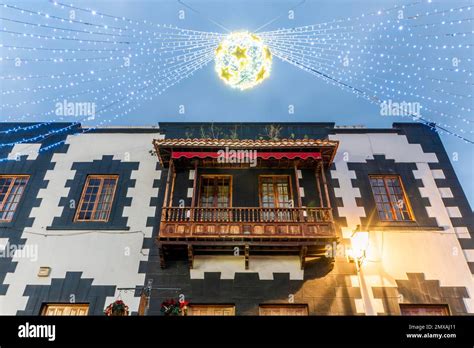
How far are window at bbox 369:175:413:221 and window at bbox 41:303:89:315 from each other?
8.85 m

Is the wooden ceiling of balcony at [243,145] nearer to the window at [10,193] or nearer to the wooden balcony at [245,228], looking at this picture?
the wooden balcony at [245,228]

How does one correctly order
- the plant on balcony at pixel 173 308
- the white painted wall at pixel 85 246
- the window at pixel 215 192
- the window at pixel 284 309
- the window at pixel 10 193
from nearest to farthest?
the plant on balcony at pixel 173 308
the window at pixel 284 309
the white painted wall at pixel 85 246
the window at pixel 10 193
the window at pixel 215 192

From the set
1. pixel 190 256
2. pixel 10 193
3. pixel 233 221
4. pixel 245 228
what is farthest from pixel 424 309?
pixel 10 193

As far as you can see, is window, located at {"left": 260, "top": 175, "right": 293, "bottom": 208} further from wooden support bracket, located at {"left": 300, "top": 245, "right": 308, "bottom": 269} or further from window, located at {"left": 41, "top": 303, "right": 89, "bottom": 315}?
window, located at {"left": 41, "top": 303, "right": 89, "bottom": 315}

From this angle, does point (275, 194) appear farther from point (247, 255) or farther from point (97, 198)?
point (97, 198)

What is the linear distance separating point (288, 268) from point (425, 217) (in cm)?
460

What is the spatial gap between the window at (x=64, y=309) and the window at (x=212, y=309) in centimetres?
277

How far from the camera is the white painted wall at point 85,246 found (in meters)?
9.94

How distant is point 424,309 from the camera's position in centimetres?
967

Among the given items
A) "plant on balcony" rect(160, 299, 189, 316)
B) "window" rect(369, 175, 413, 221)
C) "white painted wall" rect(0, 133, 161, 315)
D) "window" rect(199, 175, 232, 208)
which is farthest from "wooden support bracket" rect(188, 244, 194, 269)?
"window" rect(369, 175, 413, 221)

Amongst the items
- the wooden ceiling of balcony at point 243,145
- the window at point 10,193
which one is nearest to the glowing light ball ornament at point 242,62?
the wooden ceiling of balcony at point 243,145

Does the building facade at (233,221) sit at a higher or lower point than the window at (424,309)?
higher

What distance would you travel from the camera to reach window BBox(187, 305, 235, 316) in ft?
A: 31.3

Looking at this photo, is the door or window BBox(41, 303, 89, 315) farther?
the door
